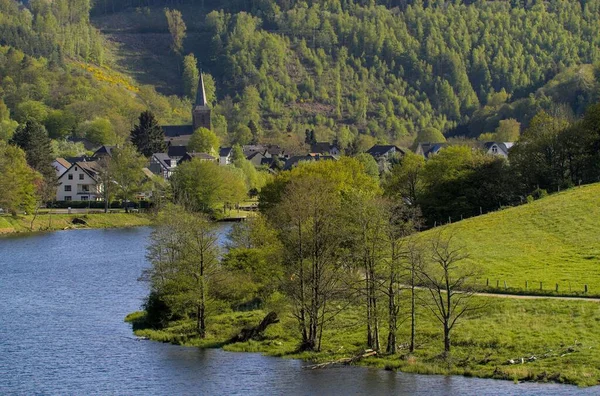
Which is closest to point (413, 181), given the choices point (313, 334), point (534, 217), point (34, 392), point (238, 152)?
point (534, 217)

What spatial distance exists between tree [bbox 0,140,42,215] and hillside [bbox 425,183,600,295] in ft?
195

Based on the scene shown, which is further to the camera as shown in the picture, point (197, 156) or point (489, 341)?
point (197, 156)

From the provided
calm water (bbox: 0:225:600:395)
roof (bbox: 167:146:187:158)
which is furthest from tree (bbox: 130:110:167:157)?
calm water (bbox: 0:225:600:395)

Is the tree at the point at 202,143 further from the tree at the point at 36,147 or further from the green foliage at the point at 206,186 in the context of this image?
the green foliage at the point at 206,186

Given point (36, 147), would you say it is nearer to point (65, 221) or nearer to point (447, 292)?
point (65, 221)

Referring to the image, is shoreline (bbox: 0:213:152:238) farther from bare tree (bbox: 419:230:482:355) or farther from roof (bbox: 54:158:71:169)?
bare tree (bbox: 419:230:482:355)

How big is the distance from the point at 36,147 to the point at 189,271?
96.7 meters

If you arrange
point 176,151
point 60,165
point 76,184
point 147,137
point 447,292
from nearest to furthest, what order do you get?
point 447,292 < point 76,184 < point 60,165 < point 147,137 < point 176,151

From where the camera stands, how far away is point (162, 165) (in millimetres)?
172125

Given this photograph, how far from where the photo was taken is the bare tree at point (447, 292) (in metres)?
52.0

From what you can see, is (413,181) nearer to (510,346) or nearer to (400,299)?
(400,299)

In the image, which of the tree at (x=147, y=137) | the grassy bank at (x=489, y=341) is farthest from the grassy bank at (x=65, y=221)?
the grassy bank at (x=489, y=341)

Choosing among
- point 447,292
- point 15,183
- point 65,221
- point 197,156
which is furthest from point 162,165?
point 447,292

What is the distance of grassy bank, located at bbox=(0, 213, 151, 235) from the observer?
122125 millimetres
